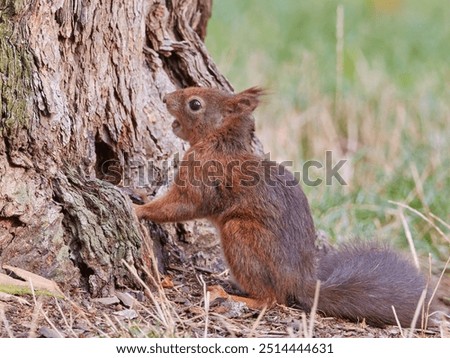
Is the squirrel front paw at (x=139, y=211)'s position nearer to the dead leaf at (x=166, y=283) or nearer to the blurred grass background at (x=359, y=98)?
the dead leaf at (x=166, y=283)

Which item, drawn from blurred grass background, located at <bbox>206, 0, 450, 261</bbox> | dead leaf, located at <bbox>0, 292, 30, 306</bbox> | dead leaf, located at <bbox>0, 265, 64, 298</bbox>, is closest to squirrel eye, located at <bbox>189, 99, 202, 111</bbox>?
blurred grass background, located at <bbox>206, 0, 450, 261</bbox>

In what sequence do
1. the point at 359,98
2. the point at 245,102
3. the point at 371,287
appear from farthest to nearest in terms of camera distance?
the point at 359,98 → the point at 245,102 → the point at 371,287

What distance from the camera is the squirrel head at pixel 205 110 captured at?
4004 mm

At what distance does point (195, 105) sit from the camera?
4.02 m

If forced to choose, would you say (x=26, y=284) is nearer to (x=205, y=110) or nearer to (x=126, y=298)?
(x=126, y=298)

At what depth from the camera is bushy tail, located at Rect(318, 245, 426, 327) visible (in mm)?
3572

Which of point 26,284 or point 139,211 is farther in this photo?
point 139,211

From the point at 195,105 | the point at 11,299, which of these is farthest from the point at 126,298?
the point at 195,105

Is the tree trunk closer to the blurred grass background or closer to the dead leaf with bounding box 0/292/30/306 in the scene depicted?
the dead leaf with bounding box 0/292/30/306

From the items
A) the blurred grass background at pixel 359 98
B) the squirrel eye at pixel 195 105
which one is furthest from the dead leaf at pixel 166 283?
the blurred grass background at pixel 359 98

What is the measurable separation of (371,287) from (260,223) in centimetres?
Answer: 57
